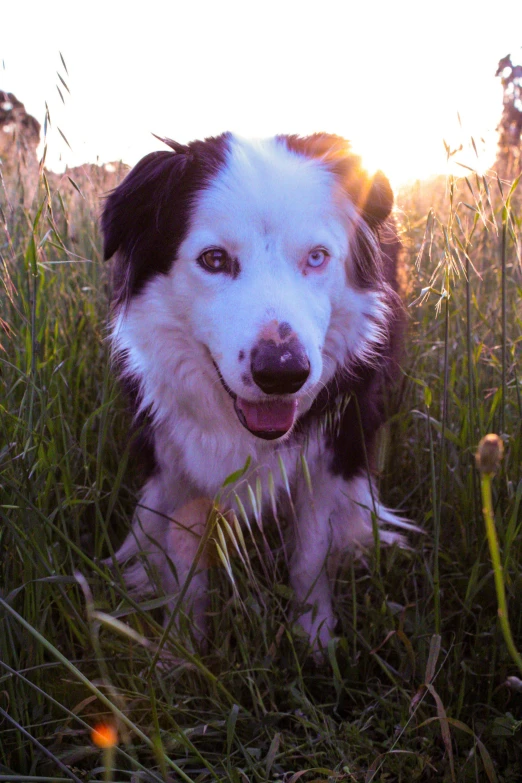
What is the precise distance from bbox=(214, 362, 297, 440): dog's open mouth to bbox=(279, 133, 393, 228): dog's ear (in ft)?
2.74

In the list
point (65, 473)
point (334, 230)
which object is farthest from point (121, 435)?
point (334, 230)

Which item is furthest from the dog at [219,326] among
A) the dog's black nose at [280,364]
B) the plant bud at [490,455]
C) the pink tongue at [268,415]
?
the plant bud at [490,455]

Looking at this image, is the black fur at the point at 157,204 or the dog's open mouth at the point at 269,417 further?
the black fur at the point at 157,204

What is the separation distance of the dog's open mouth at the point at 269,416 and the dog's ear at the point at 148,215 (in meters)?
0.55

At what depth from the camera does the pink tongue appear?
1858 mm

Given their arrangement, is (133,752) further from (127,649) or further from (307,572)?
(307,572)

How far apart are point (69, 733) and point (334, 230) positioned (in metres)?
1.57

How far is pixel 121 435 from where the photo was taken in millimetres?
2557

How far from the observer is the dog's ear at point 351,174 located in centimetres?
218

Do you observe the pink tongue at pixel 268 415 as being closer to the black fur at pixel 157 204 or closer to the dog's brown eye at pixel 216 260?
the dog's brown eye at pixel 216 260

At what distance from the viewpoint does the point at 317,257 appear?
76.2 inches

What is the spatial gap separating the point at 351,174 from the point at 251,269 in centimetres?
68

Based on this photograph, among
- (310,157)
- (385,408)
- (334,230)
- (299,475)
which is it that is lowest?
(299,475)

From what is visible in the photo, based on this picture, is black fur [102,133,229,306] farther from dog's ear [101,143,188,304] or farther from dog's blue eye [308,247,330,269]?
dog's blue eye [308,247,330,269]
